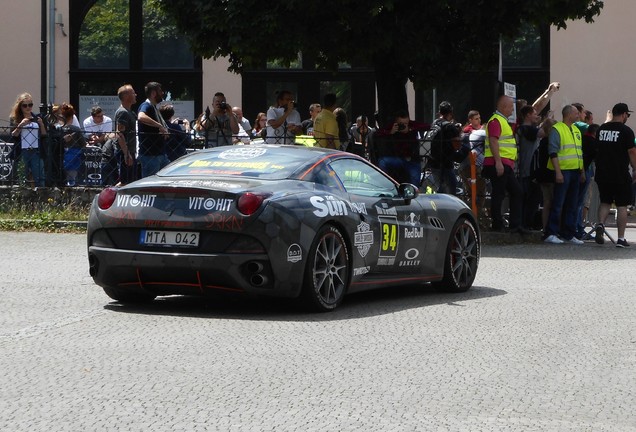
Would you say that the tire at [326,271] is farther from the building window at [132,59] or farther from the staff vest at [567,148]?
the building window at [132,59]

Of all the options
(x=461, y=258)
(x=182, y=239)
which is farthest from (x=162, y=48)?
(x=182, y=239)

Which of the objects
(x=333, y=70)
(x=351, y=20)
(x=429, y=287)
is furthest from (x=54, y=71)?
(x=429, y=287)

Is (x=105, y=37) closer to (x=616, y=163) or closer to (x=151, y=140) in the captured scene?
(x=151, y=140)

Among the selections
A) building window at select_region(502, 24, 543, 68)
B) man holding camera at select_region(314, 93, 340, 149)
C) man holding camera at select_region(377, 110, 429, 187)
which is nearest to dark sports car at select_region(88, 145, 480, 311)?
man holding camera at select_region(377, 110, 429, 187)

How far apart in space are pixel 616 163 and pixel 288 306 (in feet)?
29.5

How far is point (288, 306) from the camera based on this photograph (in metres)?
10.5

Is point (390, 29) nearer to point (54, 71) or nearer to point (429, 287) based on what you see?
point (429, 287)

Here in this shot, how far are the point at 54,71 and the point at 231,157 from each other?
84.8 ft

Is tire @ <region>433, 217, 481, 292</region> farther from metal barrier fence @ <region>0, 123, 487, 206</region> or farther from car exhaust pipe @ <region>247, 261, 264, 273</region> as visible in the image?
metal barrier fence @ <region>0, 123, 487, 206</region>

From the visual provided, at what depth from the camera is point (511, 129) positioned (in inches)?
717

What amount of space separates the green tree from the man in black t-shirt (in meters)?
1.82

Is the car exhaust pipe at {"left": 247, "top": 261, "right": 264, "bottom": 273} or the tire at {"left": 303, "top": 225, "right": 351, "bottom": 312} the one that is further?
the tire at {"left": 303, "top": 225, "right": 351, "bottom": 312}

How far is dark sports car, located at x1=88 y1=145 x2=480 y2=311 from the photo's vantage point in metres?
9.58

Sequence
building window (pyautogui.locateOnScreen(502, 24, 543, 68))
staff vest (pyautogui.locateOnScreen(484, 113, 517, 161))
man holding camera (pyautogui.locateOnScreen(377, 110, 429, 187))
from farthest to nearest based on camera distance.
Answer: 1. building window (pyautogui.locateOnScreen(502, 24, 543, 68))
2. man holding camera (pyautogui.locateOnScreen(377, 110, 429, 187))
3. staff vest (pyautogui.locateOnScreen(484, 113, 517, 161))
